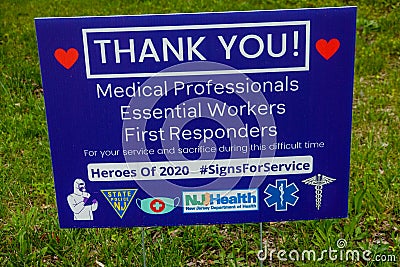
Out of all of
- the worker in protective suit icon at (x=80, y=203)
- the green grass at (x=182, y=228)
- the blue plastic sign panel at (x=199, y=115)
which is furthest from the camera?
the green grass at (x=182, y=228)

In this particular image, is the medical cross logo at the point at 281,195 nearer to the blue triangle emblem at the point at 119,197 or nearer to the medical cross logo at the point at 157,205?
the medical cross logo at the point at 157,205

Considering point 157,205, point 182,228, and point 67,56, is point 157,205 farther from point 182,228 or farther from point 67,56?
point 182,228

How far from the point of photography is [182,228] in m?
3.65

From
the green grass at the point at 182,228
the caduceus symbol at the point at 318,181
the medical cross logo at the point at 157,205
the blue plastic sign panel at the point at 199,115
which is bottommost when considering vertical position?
the green grass at the point at 182,228

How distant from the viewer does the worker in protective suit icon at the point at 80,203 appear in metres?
2.69

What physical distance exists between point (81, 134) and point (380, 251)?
5.50 feet

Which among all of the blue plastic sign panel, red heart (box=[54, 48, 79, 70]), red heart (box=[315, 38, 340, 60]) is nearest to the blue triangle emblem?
the blue plastic sign panel

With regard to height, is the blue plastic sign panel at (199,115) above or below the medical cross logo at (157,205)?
A: above

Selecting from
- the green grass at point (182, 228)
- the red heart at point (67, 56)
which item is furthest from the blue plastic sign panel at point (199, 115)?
the green grass at point (182, 228)

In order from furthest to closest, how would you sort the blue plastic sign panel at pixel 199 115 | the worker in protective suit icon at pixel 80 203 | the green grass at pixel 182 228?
the green grass at pixel 182 228 < the worker in protective suit icon at pixel 80 203 < the blue plastic sign panel at pixel 199 115

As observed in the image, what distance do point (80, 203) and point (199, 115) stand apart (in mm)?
639

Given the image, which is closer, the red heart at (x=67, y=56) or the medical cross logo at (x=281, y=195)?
the red heart at (x=67, y=56)

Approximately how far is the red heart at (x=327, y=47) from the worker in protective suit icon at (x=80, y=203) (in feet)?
3.71

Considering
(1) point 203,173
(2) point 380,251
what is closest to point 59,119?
(1) point 203,173
